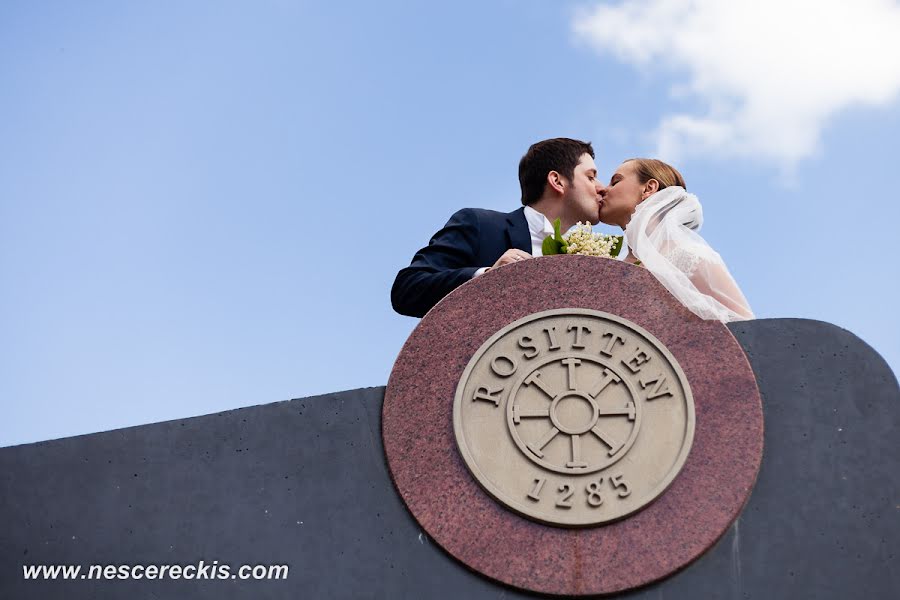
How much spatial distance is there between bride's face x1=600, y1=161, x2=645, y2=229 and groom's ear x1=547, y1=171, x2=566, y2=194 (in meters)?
0.31

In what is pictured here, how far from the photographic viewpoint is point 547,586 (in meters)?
5.52

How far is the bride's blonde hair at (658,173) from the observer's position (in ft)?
26.5

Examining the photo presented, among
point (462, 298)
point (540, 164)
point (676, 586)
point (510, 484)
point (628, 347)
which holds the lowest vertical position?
point (676, 586)

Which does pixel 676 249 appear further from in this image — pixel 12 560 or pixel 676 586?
pixel 12 560

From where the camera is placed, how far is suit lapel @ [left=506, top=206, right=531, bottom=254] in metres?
7.68

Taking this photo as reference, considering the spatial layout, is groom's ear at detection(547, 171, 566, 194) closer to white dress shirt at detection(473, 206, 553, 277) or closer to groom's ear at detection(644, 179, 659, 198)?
white dress shirt at detection(473, 206, 553, 277)

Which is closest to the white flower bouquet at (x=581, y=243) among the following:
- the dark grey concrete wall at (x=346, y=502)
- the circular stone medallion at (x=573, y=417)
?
the circular stone medallion at (x=573, y=417)

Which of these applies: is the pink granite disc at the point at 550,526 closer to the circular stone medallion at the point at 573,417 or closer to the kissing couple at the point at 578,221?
the circular stone medallion at the point at 573,417

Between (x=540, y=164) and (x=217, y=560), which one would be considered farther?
(x=540, y=164)

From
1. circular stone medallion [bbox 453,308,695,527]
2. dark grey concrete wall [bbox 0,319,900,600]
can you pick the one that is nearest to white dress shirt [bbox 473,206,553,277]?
circular stone medallion [bbox 453,308,695,527]

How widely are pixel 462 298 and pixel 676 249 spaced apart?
1.38 meters

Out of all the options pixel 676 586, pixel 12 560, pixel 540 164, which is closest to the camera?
pixel 676 586

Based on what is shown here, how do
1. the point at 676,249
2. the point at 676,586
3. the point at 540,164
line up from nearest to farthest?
1. the point at 676,586
2. the point at 676,249
3. the point at 540,164

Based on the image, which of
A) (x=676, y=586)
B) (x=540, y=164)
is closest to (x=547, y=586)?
(x=676, y=586)
